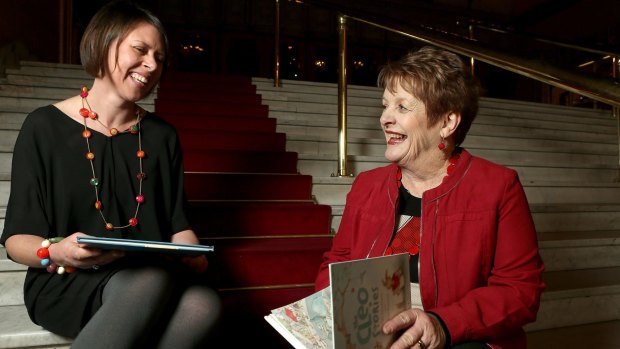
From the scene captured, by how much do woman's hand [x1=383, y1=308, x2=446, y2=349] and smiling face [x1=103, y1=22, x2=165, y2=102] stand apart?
0.91 meters

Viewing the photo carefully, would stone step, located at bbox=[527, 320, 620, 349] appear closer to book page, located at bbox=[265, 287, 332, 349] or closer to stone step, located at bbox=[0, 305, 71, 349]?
book page, located at bbox=[265, 287, 332, 349]


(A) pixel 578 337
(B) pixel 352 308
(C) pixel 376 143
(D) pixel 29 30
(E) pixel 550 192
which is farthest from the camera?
(D) pixel 29 30

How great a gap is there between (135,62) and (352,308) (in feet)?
2.94

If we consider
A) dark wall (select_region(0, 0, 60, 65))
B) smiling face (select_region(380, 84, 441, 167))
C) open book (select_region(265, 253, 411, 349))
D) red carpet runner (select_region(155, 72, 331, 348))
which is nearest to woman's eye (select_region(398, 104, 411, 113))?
smiling face (select_region(380, 84, 441, 167))

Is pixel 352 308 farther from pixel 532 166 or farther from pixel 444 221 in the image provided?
pixel 532 166

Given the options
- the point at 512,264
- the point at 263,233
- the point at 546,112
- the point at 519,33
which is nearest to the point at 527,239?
the point at 512,264

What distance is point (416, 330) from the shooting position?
0.92 metres

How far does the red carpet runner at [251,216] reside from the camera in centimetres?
179

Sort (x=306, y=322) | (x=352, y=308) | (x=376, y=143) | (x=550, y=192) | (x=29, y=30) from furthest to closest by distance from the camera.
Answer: (x=29, y=30) → (x=376, y=143) → (x=550, y=192) → (x=306, y=322) → (x=352, y=308)

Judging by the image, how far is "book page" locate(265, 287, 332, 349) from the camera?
2.80ft

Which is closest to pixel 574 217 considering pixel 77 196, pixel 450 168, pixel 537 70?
pixel 450 168

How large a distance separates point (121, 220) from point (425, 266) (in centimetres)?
82

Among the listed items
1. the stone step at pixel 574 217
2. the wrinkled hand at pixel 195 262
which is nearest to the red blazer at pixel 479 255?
the wrinkled hand at pixel 195 262

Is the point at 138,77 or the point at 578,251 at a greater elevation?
the point at 138,77
